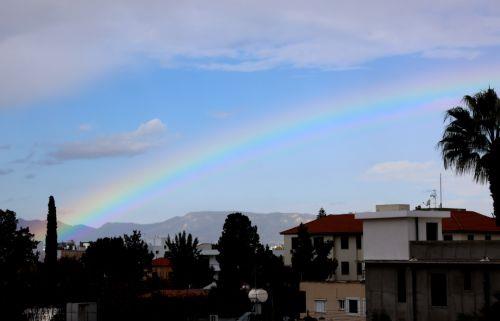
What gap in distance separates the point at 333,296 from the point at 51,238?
162 ft

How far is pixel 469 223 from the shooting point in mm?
98812

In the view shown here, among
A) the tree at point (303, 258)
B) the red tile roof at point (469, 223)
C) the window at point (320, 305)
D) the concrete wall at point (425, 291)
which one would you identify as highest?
the red tile roof at point (469, 223)

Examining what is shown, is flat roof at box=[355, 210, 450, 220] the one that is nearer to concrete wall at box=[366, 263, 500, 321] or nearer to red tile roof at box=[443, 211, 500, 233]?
concrete wall at box=[366, 263, 500, 321]

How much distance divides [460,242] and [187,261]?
67.6 metres

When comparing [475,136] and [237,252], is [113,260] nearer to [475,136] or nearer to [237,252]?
[237,252]

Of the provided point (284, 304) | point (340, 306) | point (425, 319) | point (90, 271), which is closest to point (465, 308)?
point (425, 319)

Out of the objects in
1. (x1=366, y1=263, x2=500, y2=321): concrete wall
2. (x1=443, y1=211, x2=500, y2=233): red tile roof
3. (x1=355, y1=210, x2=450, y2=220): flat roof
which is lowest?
(x1=366, y1=263, x2=500, y2=321): concrete wall

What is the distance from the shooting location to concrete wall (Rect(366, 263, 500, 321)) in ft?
130

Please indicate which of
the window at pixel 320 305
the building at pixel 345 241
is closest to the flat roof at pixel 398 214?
the window at pixel 320 305

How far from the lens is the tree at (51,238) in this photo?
92125 mm

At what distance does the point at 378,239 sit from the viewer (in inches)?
1762

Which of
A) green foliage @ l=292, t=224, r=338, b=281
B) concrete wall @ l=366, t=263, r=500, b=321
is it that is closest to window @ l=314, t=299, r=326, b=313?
concrete wall @ l=366, t=263, r=500, b=321

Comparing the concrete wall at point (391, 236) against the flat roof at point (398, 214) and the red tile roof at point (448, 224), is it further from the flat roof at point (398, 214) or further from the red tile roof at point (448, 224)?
the red tile roof at point (448, 224)

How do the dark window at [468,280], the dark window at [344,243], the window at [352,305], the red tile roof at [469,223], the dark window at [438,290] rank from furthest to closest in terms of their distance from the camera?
the dark window at [344,243], the red tile roof at [469,223], the window at [352,305], the dark window at [438,290], the dark window at [468,280]
